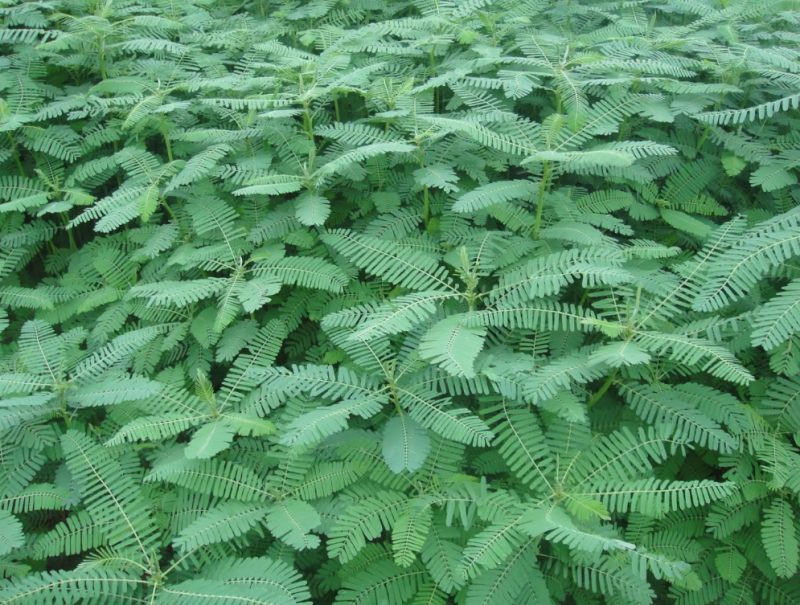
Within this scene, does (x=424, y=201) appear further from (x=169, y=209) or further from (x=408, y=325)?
(x=169, y=209)

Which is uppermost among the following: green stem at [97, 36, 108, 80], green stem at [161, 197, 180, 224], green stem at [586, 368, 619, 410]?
green stem at [97, 36, 108, 80]

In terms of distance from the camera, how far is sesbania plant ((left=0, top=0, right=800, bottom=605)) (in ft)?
6.32

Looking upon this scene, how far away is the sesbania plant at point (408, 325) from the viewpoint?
1.93 m

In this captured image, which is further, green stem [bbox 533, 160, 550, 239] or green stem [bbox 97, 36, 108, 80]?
green stem [bbox 97, 36, 108, 80]

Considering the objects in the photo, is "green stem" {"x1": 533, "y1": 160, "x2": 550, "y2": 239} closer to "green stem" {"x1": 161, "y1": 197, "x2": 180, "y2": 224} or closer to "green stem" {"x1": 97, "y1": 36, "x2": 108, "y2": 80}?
"green stem" {"x1": 161, "y1": 197, "x2": 180, "y2": 224}

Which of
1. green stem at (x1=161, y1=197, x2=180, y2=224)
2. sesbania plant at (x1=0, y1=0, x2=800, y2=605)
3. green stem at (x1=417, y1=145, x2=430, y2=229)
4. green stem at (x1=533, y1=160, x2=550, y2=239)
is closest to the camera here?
sesbania plant at (x1=0, y1=0, x2=800, y2=605)

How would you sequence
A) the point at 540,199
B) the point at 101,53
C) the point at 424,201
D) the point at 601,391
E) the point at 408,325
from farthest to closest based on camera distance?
1. the point at 101,53
2. the point at 424,201
3. the point at 540,199
4. the point at 601,391
5. the point at 408,325

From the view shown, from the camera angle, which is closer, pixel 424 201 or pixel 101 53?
pixel 424 201

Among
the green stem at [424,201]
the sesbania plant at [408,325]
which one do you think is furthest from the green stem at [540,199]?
the green stem at [424,201]

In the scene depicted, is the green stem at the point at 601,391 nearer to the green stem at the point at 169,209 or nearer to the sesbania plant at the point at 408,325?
the sesbania plant at the point at 408,325

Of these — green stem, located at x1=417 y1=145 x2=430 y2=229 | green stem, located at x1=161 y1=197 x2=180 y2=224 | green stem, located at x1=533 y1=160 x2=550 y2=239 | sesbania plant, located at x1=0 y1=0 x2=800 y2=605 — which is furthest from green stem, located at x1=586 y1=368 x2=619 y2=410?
green stem, located at x1=161 y1=197 x2=180 y2=224

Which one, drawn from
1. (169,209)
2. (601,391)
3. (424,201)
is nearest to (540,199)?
(424,201)

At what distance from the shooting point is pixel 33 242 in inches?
120

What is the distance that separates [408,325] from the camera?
197 centimetres
